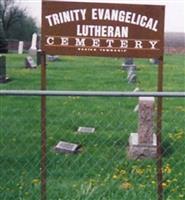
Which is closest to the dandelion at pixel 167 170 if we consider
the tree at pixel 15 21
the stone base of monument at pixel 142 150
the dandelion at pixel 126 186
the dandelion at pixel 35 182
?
the dandelion at pixel 126 186

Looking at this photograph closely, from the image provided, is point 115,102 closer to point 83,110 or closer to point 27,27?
point 83,110

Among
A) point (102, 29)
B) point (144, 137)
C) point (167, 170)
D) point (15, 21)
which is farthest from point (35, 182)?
point (15, 21)

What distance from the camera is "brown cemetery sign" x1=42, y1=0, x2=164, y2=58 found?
5832 millimetres

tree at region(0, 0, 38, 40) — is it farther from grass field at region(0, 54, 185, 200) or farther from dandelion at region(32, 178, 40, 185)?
dandelion at region(32, 178, 40, 185)

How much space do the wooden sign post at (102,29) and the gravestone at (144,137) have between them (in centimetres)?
229

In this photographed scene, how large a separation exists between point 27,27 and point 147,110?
6677 cm

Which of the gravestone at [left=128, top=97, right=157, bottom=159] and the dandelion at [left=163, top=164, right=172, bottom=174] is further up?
the gravestone at [left=128, top=97, right=157, bottom=159]

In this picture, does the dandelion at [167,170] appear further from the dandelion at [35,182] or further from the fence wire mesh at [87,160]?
the dandelion at [35,182]

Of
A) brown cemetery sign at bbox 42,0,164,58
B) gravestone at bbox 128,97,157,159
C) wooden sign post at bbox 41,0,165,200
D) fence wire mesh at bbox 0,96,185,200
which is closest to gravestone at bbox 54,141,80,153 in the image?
fence wire mesh at bbox 0,96,185,200

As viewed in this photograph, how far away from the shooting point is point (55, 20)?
588 cm

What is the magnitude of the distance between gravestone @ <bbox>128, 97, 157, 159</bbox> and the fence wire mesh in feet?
0.62

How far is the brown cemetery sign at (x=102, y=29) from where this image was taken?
19.1 ft

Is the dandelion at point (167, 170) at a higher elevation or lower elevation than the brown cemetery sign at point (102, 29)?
lower

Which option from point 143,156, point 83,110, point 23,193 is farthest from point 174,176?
point 83,110
